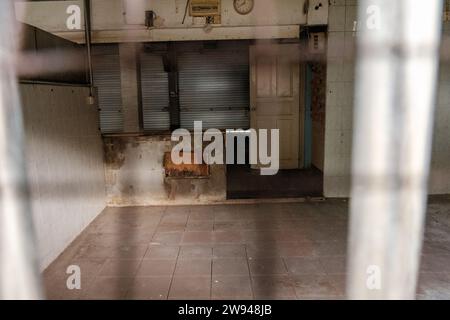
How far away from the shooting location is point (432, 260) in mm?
3764

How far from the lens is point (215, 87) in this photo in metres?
8.52

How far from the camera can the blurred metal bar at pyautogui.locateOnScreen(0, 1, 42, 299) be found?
3.74 ft

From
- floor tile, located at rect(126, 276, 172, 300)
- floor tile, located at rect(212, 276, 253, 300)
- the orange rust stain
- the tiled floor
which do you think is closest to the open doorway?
the orange rust stain

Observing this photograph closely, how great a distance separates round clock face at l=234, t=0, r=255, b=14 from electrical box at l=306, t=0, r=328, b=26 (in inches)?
34.8

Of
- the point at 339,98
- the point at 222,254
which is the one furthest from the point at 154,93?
the point at 222,254

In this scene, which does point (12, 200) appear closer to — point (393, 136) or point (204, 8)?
point (393, 136)

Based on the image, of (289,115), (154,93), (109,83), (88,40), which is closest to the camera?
(88,40)

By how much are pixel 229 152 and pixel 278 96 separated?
2.19m

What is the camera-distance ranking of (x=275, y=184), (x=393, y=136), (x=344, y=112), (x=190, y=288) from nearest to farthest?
(x=393, y=136) → (x=190, y=288) → (x=344, y=112) → (x=275, y=184)

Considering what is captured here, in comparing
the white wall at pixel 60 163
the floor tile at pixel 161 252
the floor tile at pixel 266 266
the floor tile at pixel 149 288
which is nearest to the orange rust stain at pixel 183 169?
the white wall at pixel 60 163

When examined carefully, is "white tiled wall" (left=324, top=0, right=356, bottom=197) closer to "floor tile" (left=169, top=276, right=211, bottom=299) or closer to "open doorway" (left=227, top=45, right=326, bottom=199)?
"open doorway" (left=227, top=45, right=326, bottom=199)
